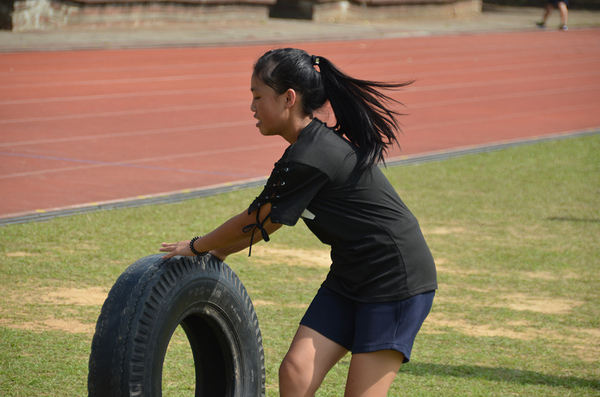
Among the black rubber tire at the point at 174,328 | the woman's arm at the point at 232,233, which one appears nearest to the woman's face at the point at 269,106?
the woman's arm at the point at 232,233

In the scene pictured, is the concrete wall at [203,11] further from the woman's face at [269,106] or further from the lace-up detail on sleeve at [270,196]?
the lace-up detail on sleeve at [270,196]

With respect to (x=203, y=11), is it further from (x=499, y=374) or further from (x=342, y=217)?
(x=342, y=217)

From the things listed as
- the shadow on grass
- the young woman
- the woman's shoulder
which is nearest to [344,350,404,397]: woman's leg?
the young woman

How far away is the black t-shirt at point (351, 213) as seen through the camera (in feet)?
8.57

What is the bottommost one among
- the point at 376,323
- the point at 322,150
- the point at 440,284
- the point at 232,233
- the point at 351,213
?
the point at 440,284

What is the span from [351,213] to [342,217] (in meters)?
0.03

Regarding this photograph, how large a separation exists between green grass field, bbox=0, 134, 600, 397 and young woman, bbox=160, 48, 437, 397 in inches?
44.3

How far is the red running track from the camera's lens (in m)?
8.56

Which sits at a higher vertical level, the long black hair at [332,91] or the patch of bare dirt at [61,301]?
the long black hair at [332,91]

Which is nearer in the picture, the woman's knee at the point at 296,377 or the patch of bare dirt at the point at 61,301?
the woman's knee at the point at 296,377

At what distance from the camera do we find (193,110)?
41.5ft

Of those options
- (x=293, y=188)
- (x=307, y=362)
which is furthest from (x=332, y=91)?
(x=307, y=362)

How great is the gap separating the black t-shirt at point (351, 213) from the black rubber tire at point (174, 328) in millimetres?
547

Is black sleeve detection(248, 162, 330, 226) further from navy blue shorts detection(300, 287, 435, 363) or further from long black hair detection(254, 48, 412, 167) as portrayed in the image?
navy blue shorts detection(300, 287, 435, 363)
